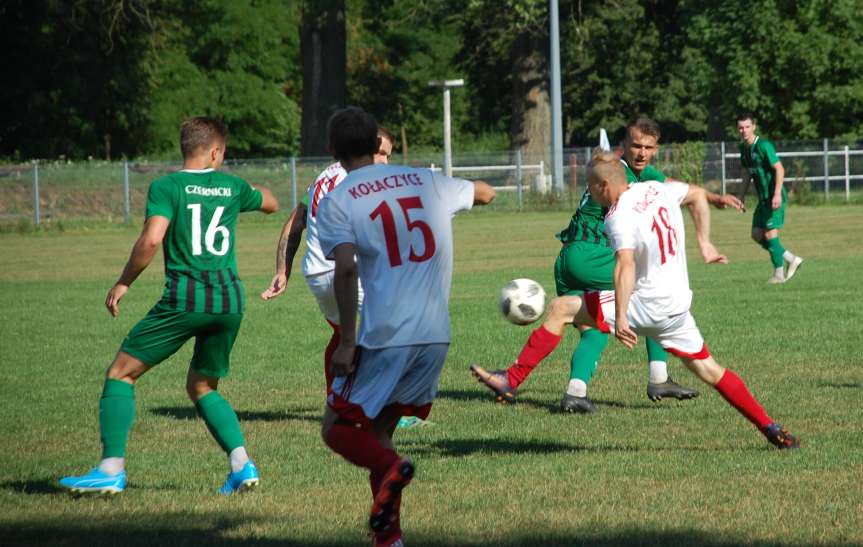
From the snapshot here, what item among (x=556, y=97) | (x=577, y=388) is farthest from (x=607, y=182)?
(x=556, y=97)

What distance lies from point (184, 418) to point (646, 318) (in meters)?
3.45

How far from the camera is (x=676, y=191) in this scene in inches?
289

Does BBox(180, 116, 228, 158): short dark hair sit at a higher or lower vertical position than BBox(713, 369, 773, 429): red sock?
higher

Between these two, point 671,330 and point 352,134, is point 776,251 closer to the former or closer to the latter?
point 671,330

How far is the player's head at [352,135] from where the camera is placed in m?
5.16

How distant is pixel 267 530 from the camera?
5672mm

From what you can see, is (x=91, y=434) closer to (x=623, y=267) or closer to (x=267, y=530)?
(x=267, y=530)

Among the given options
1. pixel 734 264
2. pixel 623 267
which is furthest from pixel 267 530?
pixel 734 264

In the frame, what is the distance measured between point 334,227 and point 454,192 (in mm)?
568

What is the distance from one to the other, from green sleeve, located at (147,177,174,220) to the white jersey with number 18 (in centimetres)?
143

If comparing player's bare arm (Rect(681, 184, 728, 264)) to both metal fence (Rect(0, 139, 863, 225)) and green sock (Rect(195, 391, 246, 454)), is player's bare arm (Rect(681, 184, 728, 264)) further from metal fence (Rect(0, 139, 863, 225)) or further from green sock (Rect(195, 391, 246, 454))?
metal fence (Rect(0, 139, 863, 225))

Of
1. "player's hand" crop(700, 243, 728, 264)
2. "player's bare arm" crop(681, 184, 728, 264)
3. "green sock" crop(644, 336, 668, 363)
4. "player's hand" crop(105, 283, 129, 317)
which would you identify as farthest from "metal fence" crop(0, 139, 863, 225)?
"player's hand" crop(105, 283, 129, 317)

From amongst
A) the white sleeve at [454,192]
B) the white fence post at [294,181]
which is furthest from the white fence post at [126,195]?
the white sleeve at [454,192]

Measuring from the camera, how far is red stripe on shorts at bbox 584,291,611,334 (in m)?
7.47
